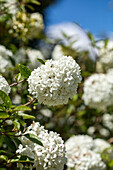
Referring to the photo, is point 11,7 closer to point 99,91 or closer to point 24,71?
point 99,91

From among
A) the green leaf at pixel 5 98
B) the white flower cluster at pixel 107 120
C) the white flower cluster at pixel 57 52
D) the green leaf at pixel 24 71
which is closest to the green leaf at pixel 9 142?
the green leaf at pixel 5 98

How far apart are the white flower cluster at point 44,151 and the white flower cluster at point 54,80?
222mm

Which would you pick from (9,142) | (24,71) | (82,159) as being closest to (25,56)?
(82,159)

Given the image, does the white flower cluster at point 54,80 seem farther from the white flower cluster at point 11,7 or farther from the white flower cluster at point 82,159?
the white flower cluster at point 11,7

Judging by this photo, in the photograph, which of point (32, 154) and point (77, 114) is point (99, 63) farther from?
point (32, 154)

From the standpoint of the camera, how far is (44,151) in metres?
1.30

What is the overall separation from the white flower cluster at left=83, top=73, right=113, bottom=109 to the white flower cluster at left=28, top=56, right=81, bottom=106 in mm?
1353

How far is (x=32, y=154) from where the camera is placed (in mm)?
1293

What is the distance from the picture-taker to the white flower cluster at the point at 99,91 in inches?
101

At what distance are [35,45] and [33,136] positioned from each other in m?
2.74

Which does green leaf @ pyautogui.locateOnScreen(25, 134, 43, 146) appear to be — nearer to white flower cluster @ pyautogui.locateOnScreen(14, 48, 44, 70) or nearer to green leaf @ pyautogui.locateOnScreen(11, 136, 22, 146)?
green leaf @ pyautogui.locateOnScreen(11, 136, 22, 146)

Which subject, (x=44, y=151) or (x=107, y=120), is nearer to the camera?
(x=44, y=151)

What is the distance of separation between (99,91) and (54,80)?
56.5 inches

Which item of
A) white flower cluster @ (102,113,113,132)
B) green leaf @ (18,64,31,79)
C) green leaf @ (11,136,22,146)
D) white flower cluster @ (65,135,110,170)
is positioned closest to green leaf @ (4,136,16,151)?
green leaf @ (11,136,22,146)
